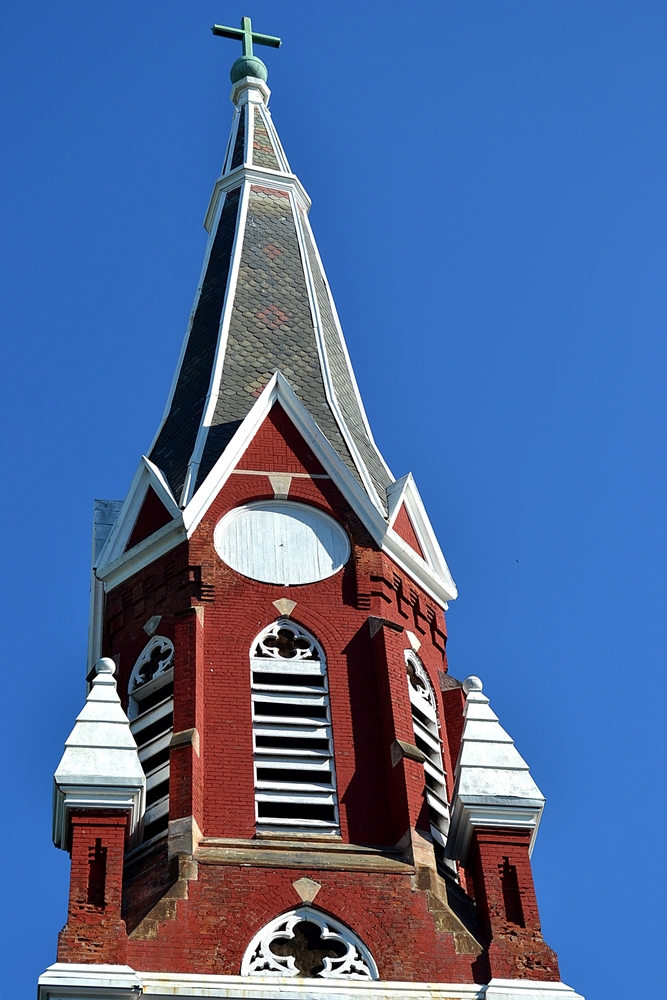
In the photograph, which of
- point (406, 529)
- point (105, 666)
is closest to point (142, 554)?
point (105, 666)

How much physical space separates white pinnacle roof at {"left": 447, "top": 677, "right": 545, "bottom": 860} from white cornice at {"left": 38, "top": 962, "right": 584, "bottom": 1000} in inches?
106

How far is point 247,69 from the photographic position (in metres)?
49.4

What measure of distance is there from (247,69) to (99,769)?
2460 centimetres

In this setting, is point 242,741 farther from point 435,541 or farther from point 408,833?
point 435,541

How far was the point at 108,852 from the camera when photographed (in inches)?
1104

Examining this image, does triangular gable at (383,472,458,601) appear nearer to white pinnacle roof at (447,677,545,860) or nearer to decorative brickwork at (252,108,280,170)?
white pinnacle roof at (447,677,545,860)

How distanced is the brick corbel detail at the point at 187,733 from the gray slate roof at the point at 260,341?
125 inches

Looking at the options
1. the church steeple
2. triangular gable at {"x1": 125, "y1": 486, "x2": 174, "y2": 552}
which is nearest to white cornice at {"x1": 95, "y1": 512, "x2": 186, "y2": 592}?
triangular gable at {"x1": 125, "y1": 486, "x2": 174, "y2": 552}

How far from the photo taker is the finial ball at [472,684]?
3192cm

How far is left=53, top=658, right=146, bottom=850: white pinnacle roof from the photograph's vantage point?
93.4 ft

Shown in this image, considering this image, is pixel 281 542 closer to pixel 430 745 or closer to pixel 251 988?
pixel 430 745

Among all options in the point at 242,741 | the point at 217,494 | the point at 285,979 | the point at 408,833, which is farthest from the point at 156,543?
the point at 285,979

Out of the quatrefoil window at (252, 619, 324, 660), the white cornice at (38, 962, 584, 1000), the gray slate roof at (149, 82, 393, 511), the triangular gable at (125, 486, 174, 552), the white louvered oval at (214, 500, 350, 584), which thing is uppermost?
the gray slate roof at (149, 82, 393, 511)

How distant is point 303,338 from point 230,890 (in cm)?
1346
